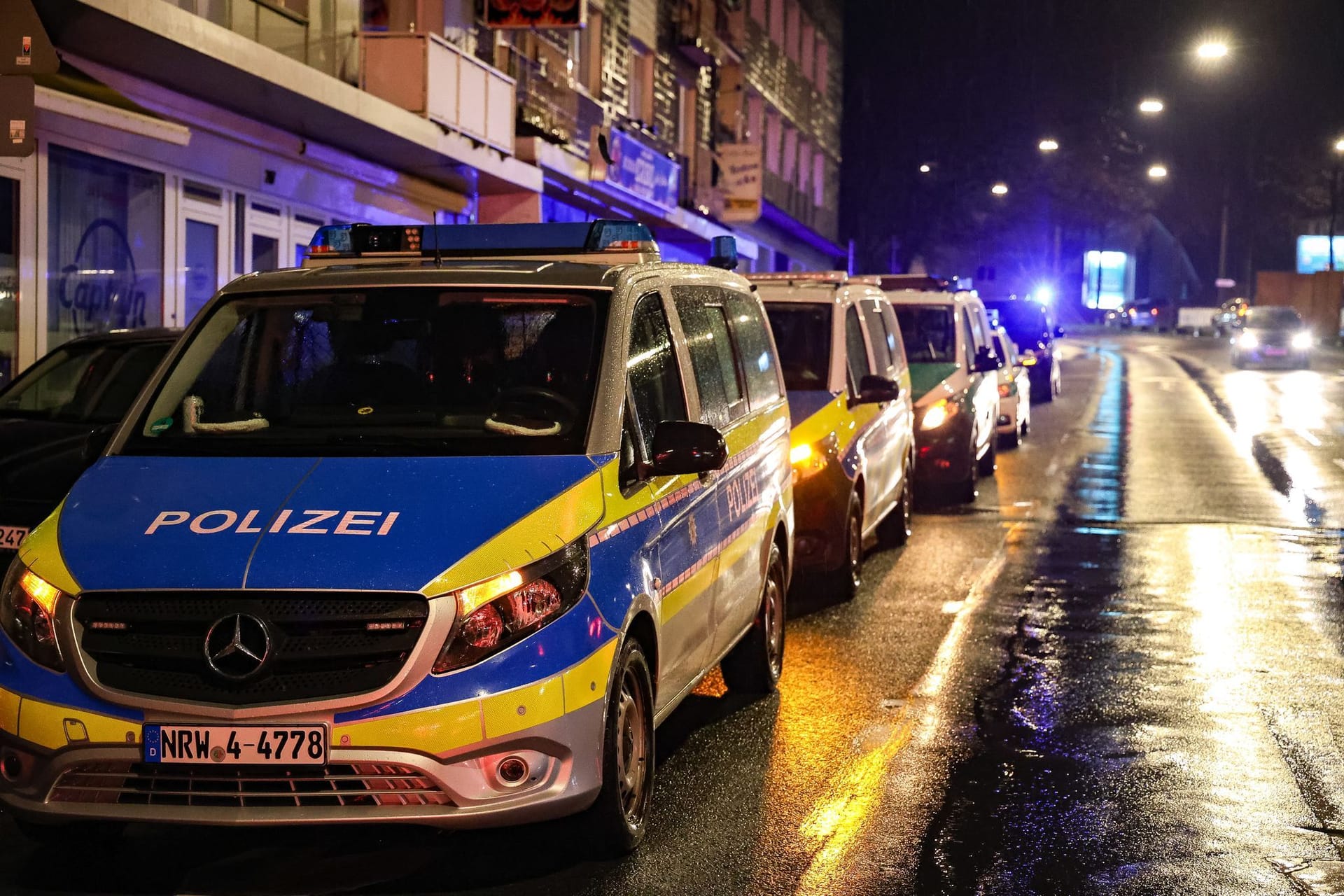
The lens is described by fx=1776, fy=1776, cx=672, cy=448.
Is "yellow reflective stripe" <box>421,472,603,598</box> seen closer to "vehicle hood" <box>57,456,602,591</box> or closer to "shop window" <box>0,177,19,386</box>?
"vehicle hood" <box>57,456,602,591</box>

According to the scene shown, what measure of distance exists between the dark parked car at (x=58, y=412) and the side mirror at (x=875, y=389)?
13.9 ft

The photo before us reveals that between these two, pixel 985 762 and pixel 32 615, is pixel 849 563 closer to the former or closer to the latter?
pixel 985 762

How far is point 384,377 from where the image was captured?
6.04 m

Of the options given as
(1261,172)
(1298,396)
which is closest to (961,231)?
(1298,396)

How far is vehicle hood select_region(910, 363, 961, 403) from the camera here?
15969 millimetres

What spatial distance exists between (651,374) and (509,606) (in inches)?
63.1

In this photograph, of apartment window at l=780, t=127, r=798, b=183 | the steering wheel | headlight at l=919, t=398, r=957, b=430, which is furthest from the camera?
apartment window at l=780, t=127, r=798, b=183

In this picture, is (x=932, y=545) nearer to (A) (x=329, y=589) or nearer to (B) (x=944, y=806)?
(B) (x=944, y=806)

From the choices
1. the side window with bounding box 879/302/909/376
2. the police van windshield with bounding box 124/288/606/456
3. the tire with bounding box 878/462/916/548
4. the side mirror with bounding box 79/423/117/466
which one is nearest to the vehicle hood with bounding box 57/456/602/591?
the police van windshield with bounding box 124/288/606/456

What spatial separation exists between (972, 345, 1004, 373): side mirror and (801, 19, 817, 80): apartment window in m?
38.0

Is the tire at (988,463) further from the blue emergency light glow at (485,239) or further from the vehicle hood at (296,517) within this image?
the vehicle hood at (296,517)

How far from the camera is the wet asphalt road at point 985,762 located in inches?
209

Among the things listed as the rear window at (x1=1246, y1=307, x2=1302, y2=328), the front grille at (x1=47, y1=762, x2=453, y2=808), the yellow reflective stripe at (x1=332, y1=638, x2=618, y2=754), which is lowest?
the front grille at (x1=47, y1=762, x2=453, y2=808)

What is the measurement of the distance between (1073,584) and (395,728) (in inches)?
297
